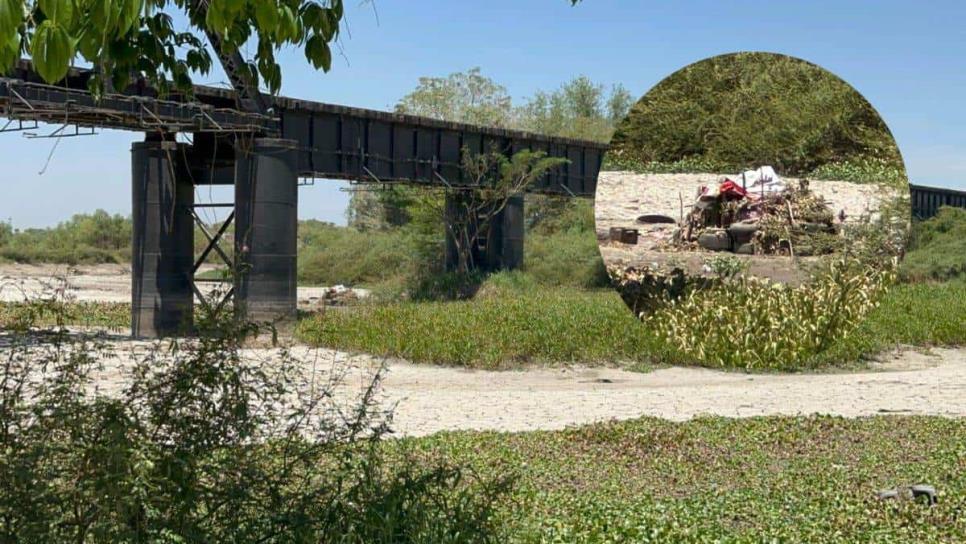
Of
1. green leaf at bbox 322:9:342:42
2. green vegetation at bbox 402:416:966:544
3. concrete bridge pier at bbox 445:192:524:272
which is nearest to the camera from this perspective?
green leaf at bbox 322:9:342:42

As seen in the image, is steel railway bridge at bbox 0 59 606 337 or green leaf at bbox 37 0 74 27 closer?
green leaf at bbox 37 0 74 27

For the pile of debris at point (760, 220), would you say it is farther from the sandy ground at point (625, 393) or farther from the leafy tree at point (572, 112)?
the leafy tree at point (572, 112)

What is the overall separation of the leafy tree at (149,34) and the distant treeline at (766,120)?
1157 centimetres

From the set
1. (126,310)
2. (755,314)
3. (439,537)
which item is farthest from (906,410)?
(126,310)

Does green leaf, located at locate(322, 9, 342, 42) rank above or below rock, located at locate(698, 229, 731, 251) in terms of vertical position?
above

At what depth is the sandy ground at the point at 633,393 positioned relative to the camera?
16062 mm

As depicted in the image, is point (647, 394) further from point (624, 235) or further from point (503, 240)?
point (503, 240)

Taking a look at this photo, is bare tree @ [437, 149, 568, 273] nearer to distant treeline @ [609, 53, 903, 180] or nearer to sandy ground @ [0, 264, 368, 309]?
sandy ground @ [0, 264, 368, 309]

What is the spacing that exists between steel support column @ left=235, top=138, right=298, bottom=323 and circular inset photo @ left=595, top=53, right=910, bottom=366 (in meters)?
10.8

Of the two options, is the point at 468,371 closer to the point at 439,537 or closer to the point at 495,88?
the point at 439,537

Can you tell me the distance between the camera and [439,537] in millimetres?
6469

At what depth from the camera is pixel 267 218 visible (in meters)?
28.0

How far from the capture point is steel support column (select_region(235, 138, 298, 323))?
27719 millimetres

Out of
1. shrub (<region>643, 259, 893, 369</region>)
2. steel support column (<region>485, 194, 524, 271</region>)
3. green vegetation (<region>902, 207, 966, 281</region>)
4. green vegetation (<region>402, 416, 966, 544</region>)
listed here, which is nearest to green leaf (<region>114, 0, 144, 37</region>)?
green vegetation (<region>402, 416, 966, 544</region>)
